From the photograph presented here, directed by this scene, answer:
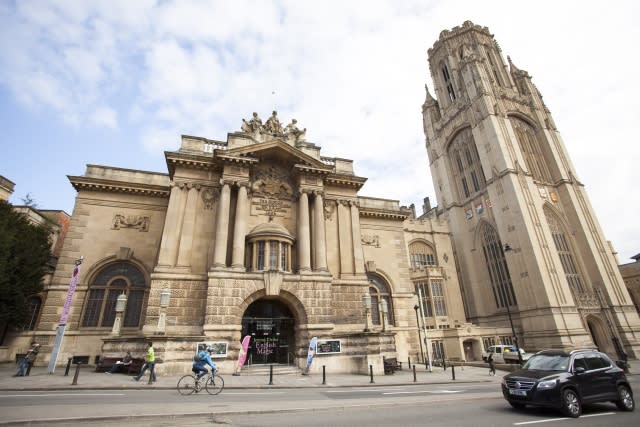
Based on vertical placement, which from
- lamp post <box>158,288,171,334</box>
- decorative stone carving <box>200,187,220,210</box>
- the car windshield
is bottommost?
the car windshield

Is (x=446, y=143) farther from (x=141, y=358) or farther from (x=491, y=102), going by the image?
(x=141, y=358)

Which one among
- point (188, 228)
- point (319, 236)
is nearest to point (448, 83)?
point (319, 236)

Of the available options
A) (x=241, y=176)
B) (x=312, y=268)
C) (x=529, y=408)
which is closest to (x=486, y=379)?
(x=529, y=408)

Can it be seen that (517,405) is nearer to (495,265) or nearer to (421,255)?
(421,255)

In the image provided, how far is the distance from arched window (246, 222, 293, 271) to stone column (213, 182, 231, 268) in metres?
1.82

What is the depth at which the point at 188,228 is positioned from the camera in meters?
21.7

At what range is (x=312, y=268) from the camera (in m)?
22.9

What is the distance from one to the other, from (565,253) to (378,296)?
1009 inches

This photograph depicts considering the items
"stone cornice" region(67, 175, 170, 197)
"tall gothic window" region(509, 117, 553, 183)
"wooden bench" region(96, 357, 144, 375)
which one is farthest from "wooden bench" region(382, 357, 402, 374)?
"tall gothic window" region(509, 117, 553, 183)

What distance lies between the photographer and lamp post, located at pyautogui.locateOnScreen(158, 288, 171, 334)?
17.2 metres

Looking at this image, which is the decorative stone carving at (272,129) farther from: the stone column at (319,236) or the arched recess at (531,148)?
the arched recess at (531,148)

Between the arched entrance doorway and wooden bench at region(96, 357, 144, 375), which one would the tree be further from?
the arched entrance doorway

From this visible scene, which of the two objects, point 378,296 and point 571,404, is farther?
point 378,296

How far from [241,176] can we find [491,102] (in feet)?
119
